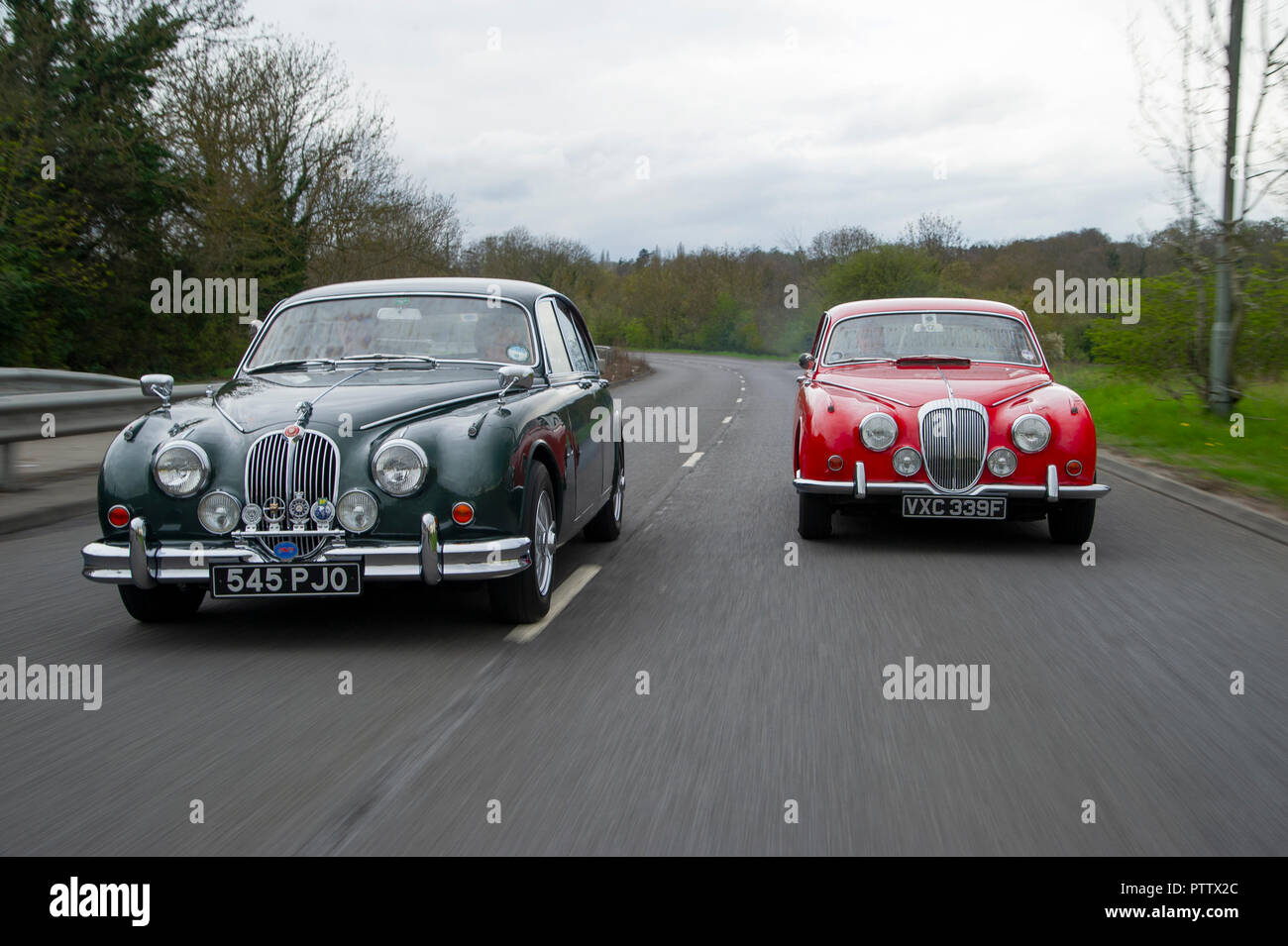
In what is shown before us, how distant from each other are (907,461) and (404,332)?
332 cm

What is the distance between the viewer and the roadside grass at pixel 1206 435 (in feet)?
37.7

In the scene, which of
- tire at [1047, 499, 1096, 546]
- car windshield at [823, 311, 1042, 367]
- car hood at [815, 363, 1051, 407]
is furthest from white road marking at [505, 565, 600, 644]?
car windshield at [823, 311, 1042, 367]

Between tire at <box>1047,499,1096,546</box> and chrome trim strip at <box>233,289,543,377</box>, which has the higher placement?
chrome trim strip at <box>233,289,543,377</box>

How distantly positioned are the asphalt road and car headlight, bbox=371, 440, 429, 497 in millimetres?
745

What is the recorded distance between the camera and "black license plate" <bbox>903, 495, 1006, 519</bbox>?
25.5 ft

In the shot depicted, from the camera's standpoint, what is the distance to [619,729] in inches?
167

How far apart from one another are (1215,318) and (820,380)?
817cm

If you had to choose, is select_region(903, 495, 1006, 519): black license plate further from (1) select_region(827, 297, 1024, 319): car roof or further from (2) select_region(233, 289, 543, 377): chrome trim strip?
(2) select_region(233, 289, 543, 377): chrome trim strip

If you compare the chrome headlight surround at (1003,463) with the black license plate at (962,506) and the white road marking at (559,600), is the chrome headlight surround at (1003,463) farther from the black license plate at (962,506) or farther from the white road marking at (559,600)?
the white road marking at (559,600)

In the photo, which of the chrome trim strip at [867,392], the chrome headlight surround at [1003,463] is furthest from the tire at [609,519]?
the chrome headlight surround at [1003,463]

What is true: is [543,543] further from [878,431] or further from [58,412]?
[58,412]

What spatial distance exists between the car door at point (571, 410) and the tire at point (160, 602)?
2.00 m

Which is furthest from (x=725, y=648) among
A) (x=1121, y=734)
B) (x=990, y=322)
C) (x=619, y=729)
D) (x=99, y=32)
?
(x=99, y=32)
